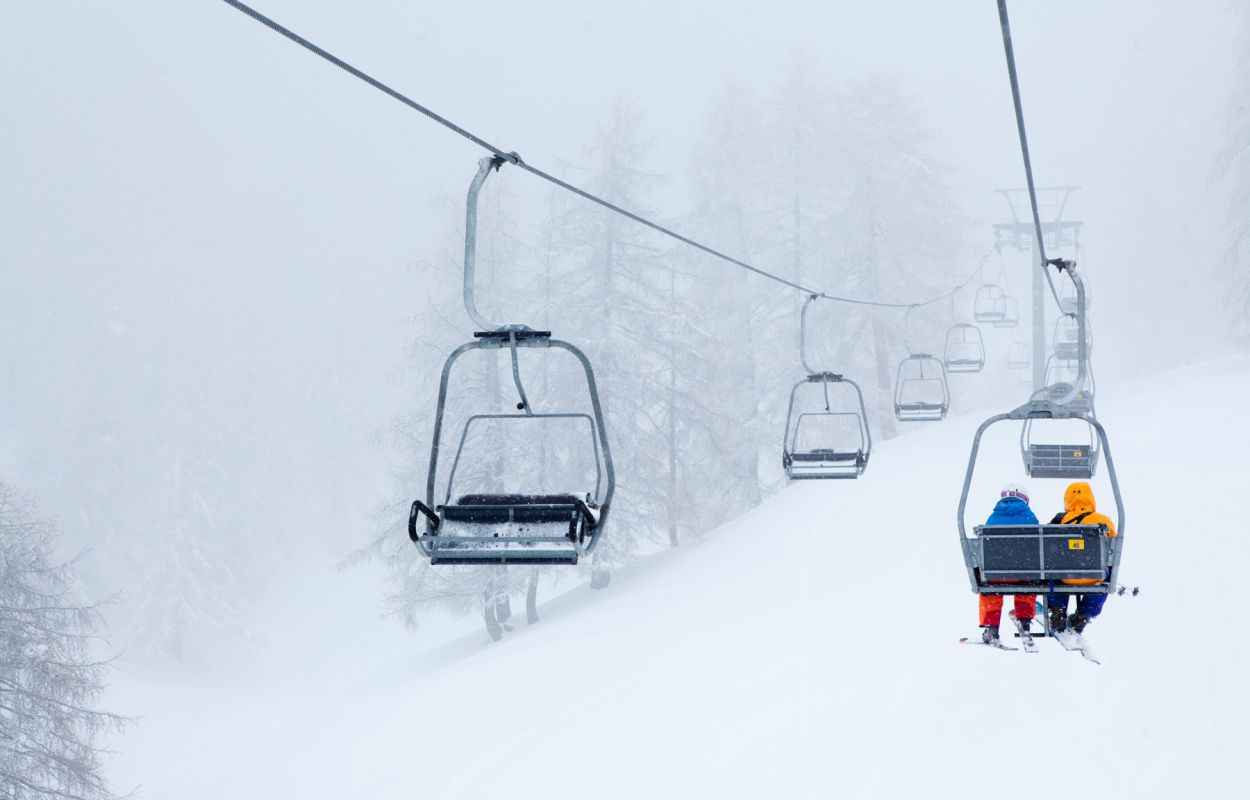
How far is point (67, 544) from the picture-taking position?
39.4 meters

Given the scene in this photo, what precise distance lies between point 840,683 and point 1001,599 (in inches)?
135

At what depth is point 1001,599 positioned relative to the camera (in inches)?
379

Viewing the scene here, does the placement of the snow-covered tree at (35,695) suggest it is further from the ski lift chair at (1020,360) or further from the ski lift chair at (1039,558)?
the ski lift chair at (1020,360)

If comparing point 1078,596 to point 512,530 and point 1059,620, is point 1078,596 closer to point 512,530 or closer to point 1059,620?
point 1059,620

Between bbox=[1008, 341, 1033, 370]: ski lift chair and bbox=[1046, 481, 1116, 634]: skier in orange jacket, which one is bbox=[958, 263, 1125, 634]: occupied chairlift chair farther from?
bbox=[1008, 341, 1033, 370]: ski lift chair

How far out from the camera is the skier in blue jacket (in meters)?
9.12

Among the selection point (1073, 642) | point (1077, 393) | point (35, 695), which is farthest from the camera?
point (35, 695)

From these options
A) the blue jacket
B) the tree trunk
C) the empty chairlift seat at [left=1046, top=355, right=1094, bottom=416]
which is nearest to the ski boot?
the blue jacket

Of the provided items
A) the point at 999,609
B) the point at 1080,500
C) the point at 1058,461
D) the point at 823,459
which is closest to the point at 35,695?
the point at 823,459

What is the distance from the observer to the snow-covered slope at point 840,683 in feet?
34.2

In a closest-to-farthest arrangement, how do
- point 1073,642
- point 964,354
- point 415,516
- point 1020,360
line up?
1. point 415,516
2. point 1073,642
3. point 964,354
4. point 1020,360

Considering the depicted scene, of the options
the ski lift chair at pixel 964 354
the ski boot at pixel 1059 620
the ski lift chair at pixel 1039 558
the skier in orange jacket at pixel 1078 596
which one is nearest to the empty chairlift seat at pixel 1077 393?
the skier in orange jacket at pixel 1078 596

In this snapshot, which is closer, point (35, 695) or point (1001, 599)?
point (1001, 599)

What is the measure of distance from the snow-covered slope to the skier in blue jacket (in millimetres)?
1529
